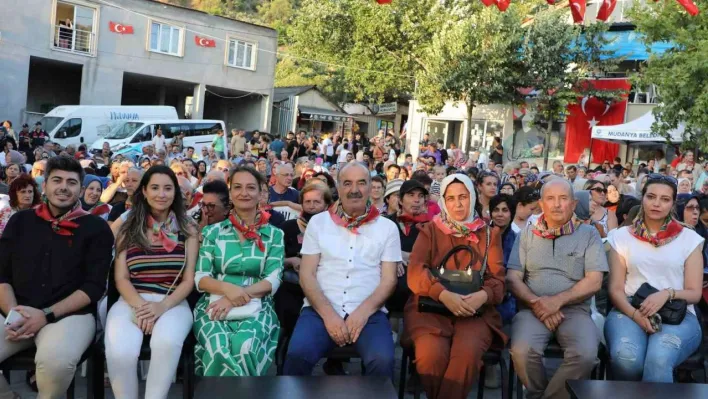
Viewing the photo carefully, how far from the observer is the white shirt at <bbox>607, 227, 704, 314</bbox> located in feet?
14.7

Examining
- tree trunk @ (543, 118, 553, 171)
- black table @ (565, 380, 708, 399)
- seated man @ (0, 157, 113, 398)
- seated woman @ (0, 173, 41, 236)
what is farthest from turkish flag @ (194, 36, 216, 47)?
black table @ (565, 380, 708, 399)

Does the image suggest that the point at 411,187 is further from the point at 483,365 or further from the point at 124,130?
the point at 124,130

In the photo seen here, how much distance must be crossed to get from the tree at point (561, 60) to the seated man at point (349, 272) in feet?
68.1

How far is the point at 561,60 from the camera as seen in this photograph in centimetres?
2414

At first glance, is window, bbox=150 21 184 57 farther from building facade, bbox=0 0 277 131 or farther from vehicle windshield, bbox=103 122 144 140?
vehicle windshield, bbox=103 122 144 140

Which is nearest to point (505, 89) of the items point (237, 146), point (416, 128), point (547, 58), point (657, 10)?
point (547, 58)

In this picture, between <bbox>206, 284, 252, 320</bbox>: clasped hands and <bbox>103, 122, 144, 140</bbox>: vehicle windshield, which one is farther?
<bbox>103, 122, 144, 140</bbox>: vehicle windshield

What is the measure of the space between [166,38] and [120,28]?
2.08 meters

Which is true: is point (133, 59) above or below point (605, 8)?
above

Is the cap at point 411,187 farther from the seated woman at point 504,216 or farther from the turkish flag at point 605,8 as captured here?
the turkish flag at point 605,8

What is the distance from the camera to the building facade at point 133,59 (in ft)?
82.0

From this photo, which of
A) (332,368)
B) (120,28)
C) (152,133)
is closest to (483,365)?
(332,368)

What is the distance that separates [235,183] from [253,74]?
28234 mm

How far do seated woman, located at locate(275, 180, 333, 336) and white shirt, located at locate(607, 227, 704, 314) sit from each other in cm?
229
